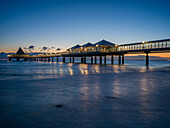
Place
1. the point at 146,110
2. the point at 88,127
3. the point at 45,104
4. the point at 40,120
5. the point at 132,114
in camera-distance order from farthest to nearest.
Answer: the point at 45,104, the point at 146,110, the point at 132,114, the point at 40,120, the point at 88,127

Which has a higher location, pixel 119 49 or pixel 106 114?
pixel 119 49

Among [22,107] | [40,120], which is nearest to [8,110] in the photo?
[22,107]

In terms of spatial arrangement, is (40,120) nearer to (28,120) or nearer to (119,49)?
(28,120)

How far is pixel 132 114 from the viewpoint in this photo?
17.0 feet

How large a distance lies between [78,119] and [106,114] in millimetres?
1033

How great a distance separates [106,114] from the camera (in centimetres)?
520

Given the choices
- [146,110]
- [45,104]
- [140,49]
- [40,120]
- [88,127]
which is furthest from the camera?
[140,49]

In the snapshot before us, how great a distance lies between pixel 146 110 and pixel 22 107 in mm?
4853

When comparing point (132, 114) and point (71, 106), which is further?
point (71, 106)

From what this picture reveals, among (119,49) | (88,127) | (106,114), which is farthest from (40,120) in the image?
(119,49)

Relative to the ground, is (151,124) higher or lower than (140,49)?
lower

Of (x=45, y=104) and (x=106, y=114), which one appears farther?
(x=45, y=104)

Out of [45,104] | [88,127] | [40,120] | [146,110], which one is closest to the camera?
[88,127]

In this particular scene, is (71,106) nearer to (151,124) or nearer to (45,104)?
(45,104)
